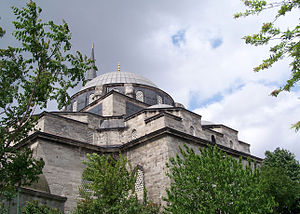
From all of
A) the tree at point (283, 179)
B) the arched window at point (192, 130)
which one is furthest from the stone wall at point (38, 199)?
the tree at point (283, 179)

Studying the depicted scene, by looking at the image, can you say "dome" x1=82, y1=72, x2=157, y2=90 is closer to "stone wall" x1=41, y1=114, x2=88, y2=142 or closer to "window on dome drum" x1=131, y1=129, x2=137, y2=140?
"window on dome drum" x1=131, y1=129, x2=137, y2=140

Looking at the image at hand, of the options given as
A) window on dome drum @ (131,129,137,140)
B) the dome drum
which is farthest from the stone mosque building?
the dome drum

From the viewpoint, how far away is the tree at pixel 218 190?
8.89 metres

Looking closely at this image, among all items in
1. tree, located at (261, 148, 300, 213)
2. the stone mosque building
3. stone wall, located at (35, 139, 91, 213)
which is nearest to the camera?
stone wall, located at (35, 139, 91, 213)

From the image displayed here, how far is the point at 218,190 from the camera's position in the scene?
9258mm

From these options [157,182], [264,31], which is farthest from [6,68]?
[157,182]

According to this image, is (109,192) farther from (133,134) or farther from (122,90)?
(122,90)

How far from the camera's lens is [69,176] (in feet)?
44.7

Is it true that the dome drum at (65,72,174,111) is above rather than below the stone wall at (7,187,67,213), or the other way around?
above

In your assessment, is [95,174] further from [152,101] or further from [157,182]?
[152,101]

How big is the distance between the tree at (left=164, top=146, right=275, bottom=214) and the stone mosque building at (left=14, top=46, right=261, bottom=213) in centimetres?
334

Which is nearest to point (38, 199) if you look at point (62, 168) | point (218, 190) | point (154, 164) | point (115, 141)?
point (62, 168)

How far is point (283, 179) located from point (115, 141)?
8601 mm

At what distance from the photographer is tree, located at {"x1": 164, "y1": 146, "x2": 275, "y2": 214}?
8891 millimetres
